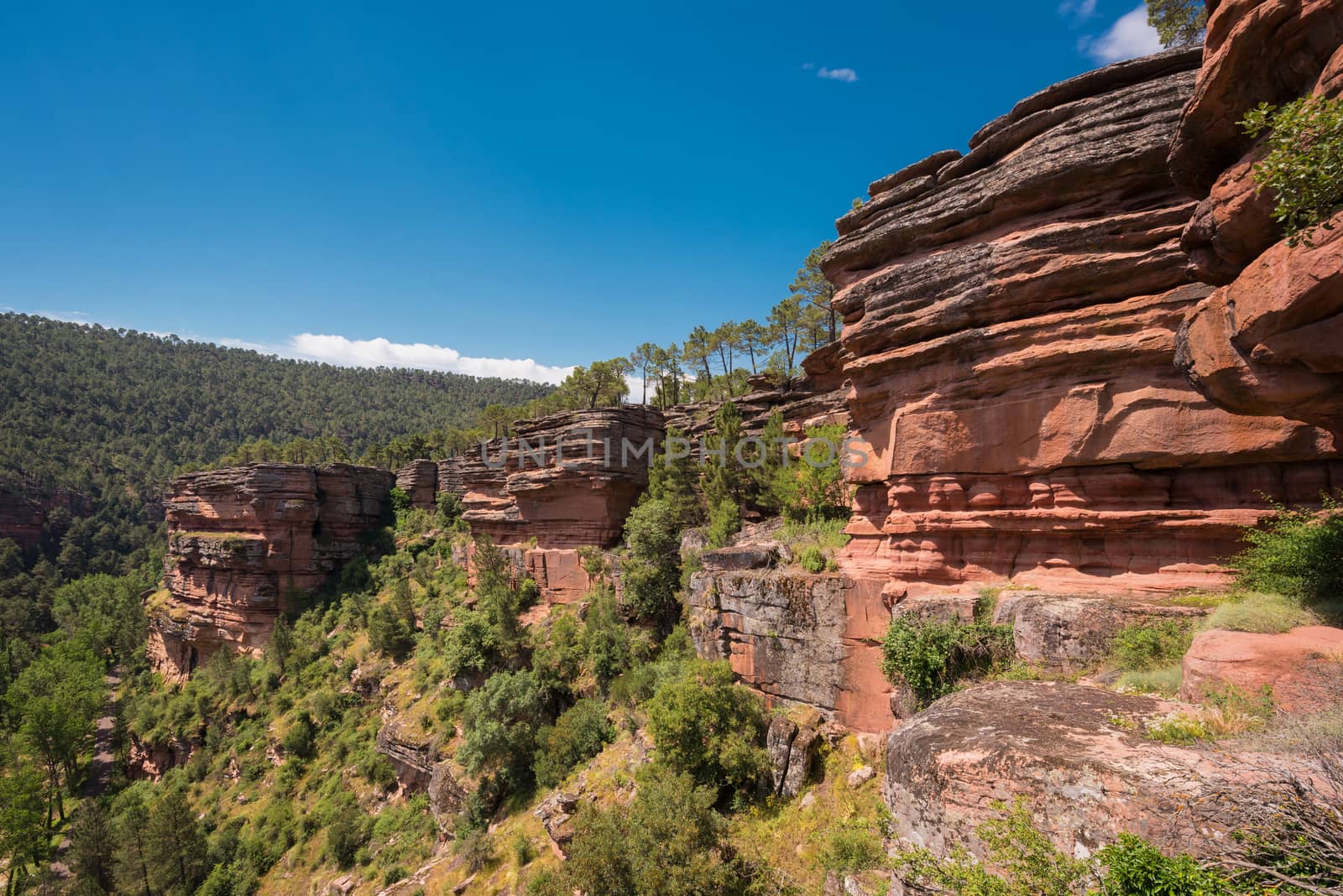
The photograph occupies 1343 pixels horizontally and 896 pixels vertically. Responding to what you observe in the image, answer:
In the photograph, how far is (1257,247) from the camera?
259 inches

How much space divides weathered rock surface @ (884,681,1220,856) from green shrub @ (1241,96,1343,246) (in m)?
5.90

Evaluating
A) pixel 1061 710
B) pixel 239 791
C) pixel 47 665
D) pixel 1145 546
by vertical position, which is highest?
pixel 1145 546

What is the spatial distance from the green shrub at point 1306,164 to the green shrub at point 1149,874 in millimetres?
6399

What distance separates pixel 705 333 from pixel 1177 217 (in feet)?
111

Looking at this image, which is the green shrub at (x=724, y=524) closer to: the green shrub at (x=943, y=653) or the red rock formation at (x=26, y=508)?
the green shrub at (x=943, y=653)

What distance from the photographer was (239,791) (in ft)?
93.7

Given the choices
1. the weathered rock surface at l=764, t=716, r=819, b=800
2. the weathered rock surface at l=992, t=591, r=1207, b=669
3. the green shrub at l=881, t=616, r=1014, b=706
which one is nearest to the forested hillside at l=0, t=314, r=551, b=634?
the weathered rock surface at l=764, t=716, r=819, b=800

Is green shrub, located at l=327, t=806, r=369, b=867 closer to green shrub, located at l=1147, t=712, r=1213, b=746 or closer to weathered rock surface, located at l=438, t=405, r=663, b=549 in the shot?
weathered rock surface, located at l=438, t=405, r=663, b=549

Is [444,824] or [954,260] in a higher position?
[954,260]

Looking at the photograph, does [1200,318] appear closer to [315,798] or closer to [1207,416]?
[1207,416]

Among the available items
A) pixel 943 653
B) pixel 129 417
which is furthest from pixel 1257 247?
pixel 129 417

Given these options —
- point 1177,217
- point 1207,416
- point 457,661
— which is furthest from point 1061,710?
point 457,661

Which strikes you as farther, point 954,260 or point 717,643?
point 717,643

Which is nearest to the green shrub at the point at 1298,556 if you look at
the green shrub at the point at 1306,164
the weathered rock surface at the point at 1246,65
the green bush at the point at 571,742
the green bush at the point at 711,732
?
the green shrub at the point at 1306,164
